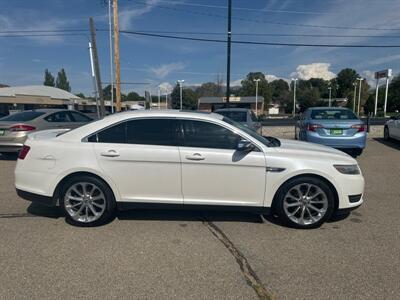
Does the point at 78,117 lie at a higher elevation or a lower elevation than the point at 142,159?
higher

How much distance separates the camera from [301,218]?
168 inches

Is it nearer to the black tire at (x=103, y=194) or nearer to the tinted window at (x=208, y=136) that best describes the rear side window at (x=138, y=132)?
the tinted window at (x=208, y=136)

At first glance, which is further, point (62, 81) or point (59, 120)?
point (62, 81)

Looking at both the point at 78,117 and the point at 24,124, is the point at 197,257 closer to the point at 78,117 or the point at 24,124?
the point at 24,124

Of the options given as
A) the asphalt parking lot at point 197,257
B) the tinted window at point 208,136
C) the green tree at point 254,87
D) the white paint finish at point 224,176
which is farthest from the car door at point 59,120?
the green tree at point 254,87

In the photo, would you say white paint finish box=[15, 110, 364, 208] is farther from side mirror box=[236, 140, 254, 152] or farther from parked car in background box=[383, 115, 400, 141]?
parked car in background box=[383, 115, 400, 141]

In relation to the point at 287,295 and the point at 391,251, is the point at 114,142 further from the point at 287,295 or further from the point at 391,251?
the point at 391,251

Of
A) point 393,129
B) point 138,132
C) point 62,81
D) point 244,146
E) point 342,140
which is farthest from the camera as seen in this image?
point 62,81

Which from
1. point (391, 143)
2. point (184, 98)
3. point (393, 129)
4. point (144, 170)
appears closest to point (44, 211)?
point (144, 170)

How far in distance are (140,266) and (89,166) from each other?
1597mm

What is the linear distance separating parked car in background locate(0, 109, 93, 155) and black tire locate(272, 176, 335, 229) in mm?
7446

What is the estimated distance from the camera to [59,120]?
33.1ft

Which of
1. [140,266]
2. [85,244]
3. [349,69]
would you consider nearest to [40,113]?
[85,244]

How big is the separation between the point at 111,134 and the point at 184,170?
3.66 feet
